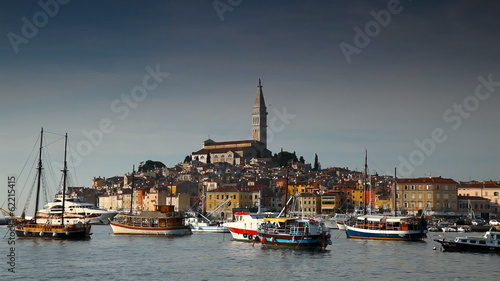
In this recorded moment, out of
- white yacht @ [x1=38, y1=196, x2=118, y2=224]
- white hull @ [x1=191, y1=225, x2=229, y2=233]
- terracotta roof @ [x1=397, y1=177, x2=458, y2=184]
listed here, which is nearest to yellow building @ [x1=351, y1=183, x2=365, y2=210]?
terracotta roof @ [x1=397, y1=177, x2=458, y2=184]

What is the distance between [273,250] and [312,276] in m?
11.2

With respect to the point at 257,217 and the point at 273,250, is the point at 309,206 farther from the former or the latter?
the point at 273,250

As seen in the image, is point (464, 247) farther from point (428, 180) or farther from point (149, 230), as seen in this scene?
point (428, 180)

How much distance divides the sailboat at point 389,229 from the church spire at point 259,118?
130 meters

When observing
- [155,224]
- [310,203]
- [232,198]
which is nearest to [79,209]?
[232,198]

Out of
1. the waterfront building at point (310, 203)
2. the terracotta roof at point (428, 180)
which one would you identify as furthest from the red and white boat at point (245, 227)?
the waterfront building at point (310, 203)

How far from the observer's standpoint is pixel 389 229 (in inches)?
2061

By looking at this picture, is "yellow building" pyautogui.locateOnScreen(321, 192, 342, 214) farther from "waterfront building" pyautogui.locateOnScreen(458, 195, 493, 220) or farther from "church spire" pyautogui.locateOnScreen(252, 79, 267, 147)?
"church spire" pyautogui.locateOnScreen(252, 79, 267, 147)

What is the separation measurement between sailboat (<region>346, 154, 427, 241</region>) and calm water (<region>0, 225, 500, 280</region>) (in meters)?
4.93

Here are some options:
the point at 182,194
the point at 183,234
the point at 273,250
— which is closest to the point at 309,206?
the point at 182,194

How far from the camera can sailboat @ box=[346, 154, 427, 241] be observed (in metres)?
51.6

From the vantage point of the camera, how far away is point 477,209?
99.2m

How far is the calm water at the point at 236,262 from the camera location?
29734 millimetres

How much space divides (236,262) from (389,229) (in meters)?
20.6
